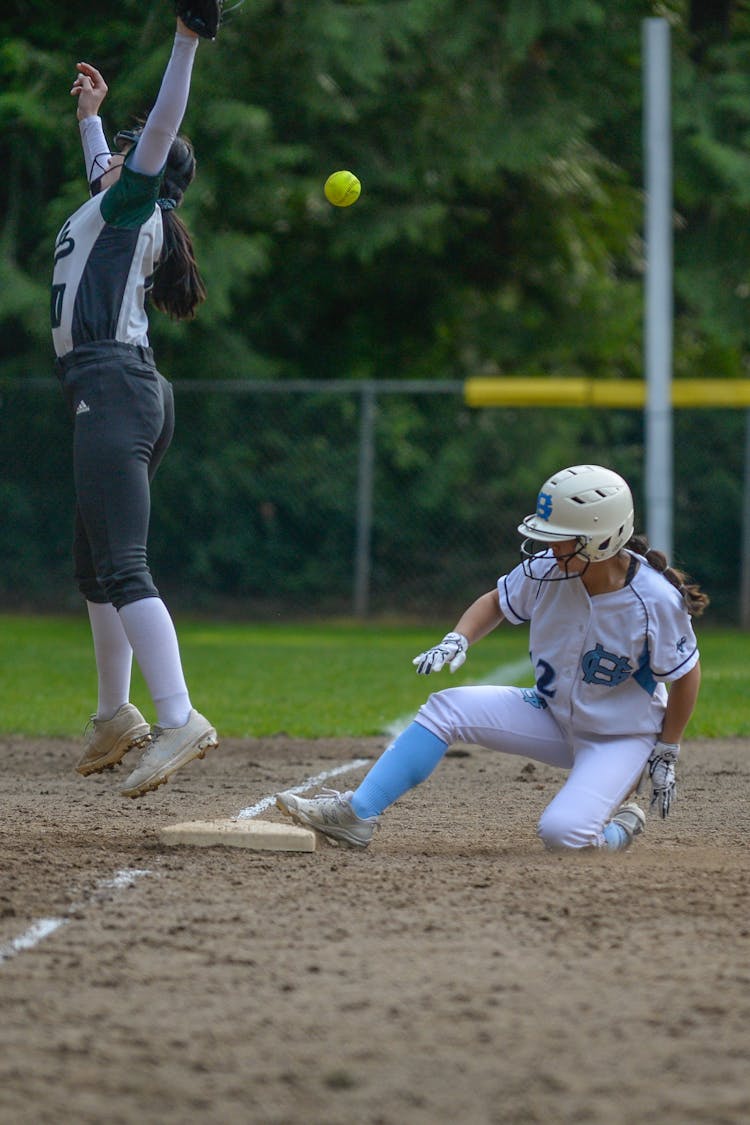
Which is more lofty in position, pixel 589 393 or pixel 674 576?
pixel 589 393

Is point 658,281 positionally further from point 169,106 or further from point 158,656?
point 158,656

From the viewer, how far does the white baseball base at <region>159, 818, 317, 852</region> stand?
15.5ft

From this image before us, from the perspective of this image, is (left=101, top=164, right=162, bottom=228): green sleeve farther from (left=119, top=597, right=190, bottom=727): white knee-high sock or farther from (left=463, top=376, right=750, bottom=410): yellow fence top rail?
(left=463, top=376, right=750, bottom=410): yellow fence top rail

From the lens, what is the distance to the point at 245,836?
4773 millimetres

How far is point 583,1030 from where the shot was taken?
2941 millimetres

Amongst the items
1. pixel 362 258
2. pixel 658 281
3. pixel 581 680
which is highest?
pixel 362 258

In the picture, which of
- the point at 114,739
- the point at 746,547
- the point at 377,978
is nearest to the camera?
the point at 377,978

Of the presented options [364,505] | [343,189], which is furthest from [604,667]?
[364,505]

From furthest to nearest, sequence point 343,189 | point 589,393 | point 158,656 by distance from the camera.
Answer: point 589,393 < point 343,189 < point 158,656

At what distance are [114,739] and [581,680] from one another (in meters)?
1.71

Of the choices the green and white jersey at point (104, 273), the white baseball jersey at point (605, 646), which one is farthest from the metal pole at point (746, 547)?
the green and white jersey at point (104, 273)

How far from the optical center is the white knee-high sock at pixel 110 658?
5.43m

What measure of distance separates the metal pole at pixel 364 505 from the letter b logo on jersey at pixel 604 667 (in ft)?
34.4

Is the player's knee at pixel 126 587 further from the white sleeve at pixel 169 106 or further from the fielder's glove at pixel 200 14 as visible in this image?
the fielder's glove at pixel 200 14
